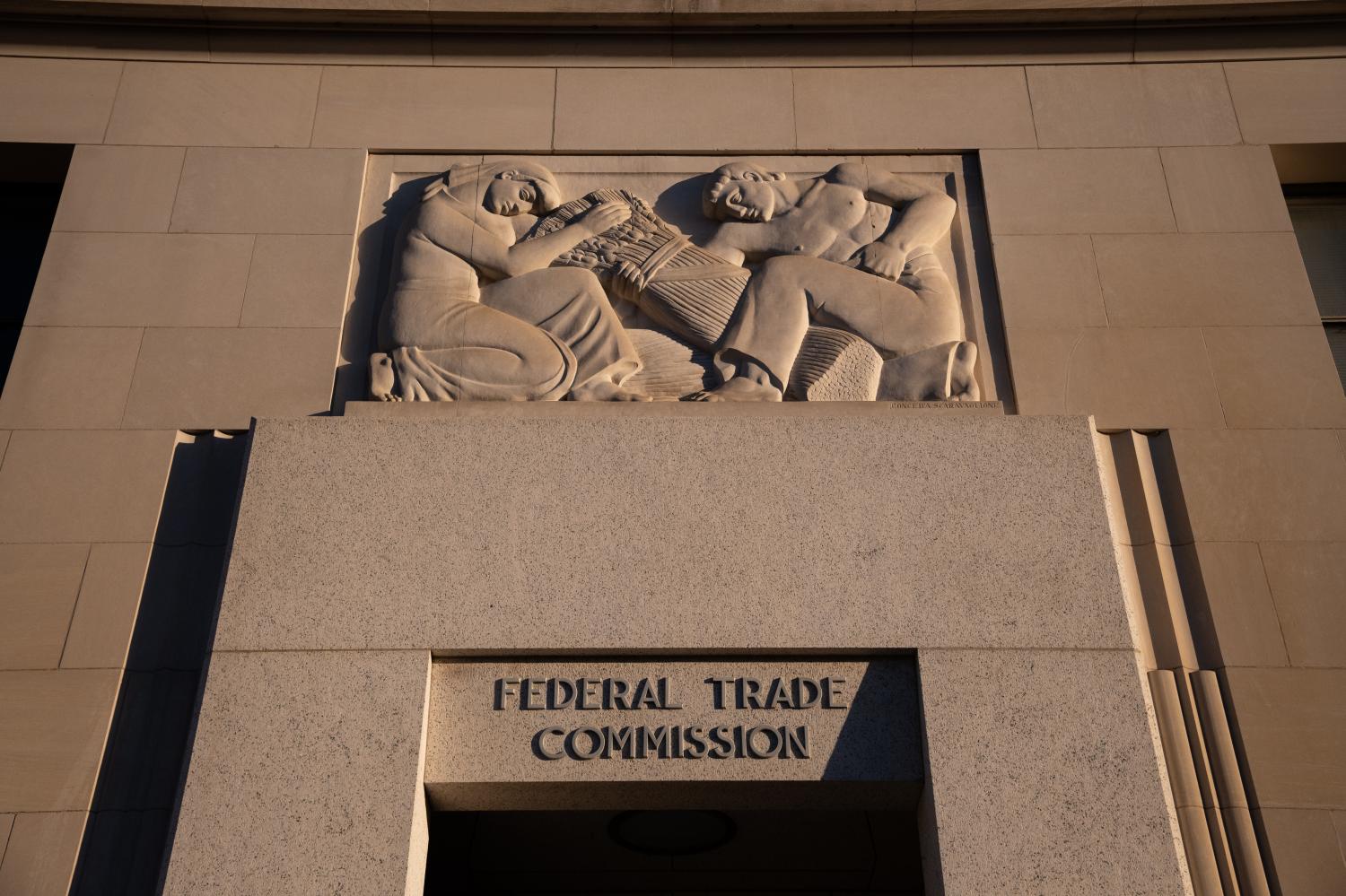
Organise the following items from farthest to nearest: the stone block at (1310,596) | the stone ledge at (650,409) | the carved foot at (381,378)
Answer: the carved foot at (381,378), the stone ledge at (650,409), the stone block at (1310,596)

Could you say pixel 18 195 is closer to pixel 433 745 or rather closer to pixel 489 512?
pixel 489 512

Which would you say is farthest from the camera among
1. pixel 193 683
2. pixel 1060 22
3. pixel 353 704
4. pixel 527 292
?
pixel 1060 22

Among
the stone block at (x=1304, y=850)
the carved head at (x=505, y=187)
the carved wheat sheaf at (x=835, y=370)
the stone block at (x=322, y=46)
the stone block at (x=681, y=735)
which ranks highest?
the stone block at (x=322, y=46)

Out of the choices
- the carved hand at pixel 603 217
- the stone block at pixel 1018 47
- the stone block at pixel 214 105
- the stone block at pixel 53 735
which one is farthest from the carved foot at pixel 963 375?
the stone block at pixel 53 735

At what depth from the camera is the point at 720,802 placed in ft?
23.6

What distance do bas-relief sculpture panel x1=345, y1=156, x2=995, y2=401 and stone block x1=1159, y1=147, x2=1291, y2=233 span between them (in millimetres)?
1646

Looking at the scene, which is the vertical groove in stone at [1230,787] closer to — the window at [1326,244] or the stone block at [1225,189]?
the window at [1326,244]

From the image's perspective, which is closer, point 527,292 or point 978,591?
point 978,591

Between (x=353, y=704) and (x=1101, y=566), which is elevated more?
(x=1101, y=566)

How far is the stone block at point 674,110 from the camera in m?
9.73

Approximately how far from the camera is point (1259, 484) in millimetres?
8133

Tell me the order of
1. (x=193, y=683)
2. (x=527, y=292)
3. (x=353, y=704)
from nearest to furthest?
1. (x=353, y=704)
2. (x=193, y=683)
3. (x=527, y=292)

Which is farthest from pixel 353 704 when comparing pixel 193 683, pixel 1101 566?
pixel 1101 566

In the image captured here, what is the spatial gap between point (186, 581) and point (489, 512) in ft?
6.37
